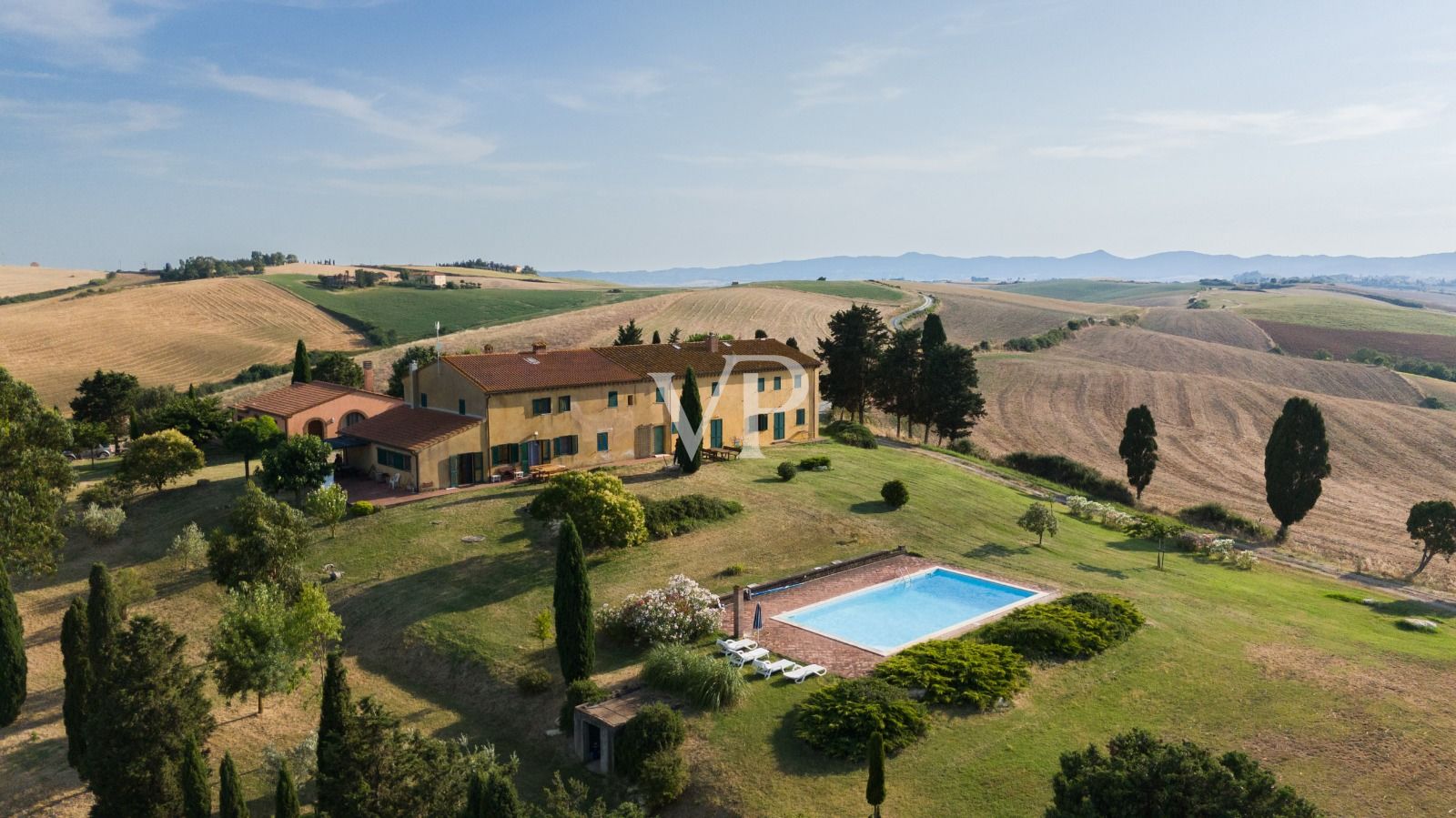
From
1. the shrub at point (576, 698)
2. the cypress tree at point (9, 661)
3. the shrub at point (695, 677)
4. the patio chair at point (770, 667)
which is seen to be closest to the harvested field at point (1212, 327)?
the patio chair at point (770, 667)

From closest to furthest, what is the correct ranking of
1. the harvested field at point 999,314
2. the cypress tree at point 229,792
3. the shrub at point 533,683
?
the cypress tree at point 229,792 → the shrub at point 533,683 → the harvested field at point 999,314

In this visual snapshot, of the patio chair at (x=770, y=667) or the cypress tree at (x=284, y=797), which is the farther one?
the patio chair at (x=770, y=667)

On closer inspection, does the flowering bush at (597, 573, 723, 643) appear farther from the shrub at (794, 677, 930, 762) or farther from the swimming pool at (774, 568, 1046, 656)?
the shrub at (794, 677, 930, 762)

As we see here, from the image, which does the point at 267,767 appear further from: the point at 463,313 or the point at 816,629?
the point at 463,313

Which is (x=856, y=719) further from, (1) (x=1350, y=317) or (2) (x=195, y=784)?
(1) (x=1350, y=317)

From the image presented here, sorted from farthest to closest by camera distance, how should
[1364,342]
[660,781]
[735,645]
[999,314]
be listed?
1. [999,314]
2. [1364,342]
3. [735,645]
4. [660,781]

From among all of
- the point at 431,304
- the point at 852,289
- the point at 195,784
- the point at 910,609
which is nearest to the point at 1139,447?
the point at 910,609

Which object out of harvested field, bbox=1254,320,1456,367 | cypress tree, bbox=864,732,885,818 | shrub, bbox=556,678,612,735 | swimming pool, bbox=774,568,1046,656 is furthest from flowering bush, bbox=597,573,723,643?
harvested field, bbox=1254,320,1456,367

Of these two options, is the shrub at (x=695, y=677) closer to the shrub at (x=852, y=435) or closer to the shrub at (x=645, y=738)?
the shrub at (x=645, y=738)
